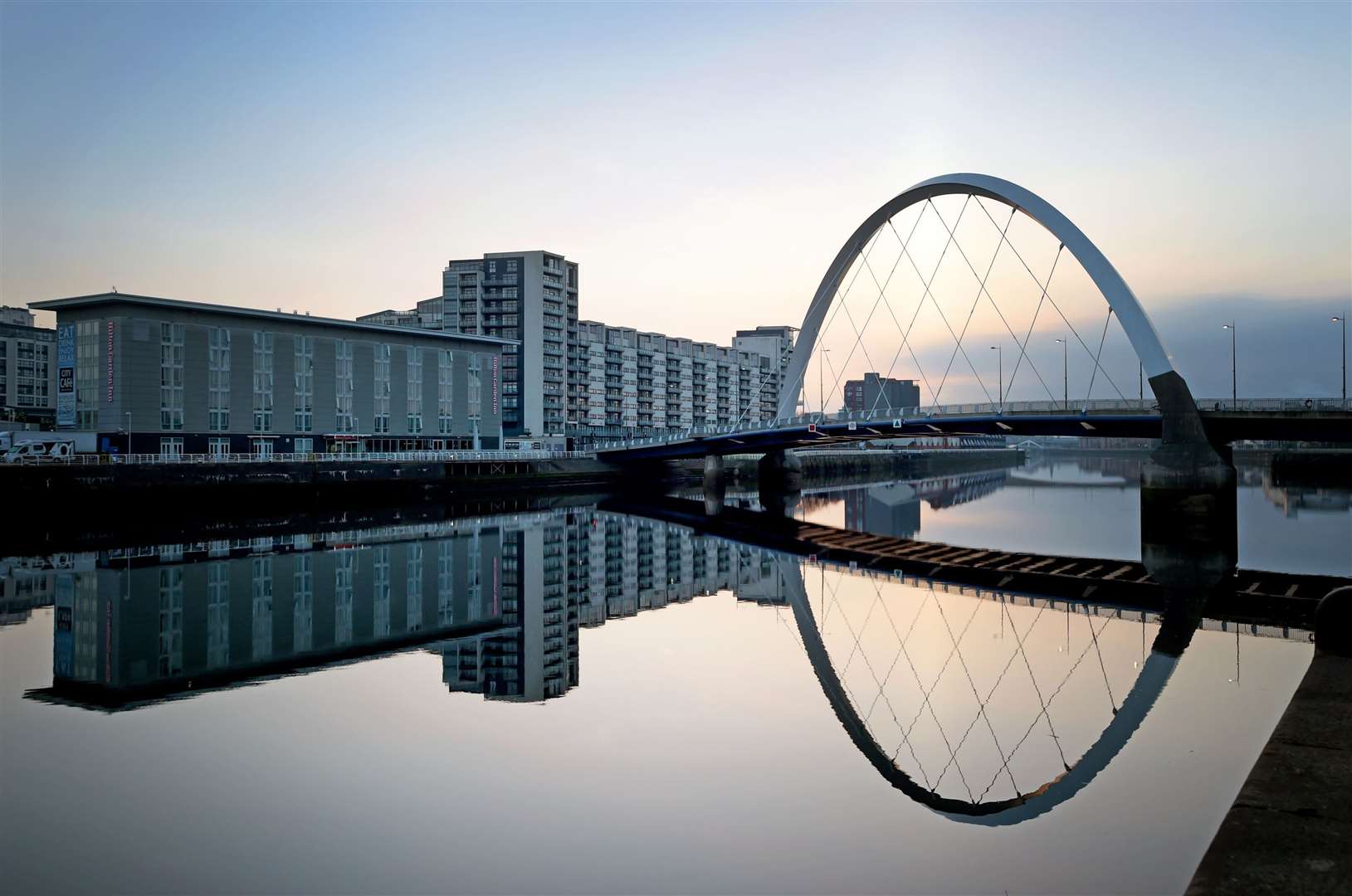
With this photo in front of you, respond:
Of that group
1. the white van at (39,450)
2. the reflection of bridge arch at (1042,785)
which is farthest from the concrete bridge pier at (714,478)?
the reflection of bridge arch at (1042,785)

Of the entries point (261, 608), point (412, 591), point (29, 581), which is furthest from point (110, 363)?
→ point (261, 608)

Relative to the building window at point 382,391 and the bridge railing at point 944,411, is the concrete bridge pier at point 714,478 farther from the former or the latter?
the building window at point 382,391

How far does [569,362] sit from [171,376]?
2341 inches

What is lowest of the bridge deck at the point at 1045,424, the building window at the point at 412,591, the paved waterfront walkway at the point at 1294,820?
the building window at the point at 412,591

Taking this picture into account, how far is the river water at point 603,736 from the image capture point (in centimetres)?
922

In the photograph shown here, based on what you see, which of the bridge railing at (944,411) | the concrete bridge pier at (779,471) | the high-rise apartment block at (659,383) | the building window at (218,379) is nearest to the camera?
the bridge railing at (944,411)

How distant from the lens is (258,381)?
65.6 metres

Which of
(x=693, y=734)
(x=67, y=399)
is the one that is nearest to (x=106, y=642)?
(x=693, y=734)

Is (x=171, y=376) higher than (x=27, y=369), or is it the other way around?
(x=27, y=369)

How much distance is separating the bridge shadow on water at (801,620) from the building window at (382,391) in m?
33.0

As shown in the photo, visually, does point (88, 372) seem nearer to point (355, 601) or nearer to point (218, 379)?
point (218, 379)

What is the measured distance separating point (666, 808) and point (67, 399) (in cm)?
6348

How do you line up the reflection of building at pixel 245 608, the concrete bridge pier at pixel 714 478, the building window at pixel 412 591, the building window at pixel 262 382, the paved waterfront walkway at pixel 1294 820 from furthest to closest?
the concrete bridge pier at pixel 714 478, the building window at pixel 262 382, the building window at pixel 412 591, the reflection of building at pixel 245 608, the paved waterfront walkway at pixel 1294 820

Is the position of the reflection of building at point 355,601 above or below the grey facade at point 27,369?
below
